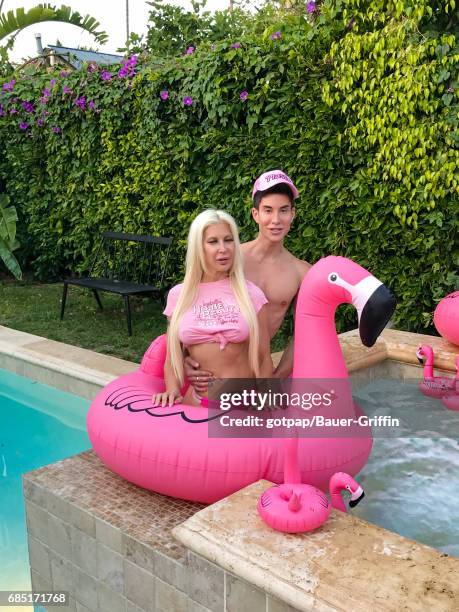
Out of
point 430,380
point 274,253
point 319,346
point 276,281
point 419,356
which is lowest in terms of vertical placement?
point 430,380

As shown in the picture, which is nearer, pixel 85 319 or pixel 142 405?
pixel 142 405

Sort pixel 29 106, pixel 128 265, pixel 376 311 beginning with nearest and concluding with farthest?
1. pixel 376 311
2. pixel 128 265
3. pixel 29 106

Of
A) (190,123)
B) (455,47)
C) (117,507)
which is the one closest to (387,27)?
(455,47)

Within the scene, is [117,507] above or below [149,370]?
below

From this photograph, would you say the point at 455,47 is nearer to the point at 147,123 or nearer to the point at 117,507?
the point at 147,123

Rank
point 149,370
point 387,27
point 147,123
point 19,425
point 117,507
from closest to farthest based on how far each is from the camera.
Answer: point 117,507
point 149,370
point 387,27
point 19,425
point 147,123

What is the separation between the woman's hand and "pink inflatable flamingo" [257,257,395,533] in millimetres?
555

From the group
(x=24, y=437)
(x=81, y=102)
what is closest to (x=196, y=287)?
(x=24, y=437)

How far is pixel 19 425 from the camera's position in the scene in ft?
16.8

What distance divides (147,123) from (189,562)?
5.83 meters

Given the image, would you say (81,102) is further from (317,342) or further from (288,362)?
(317,342)

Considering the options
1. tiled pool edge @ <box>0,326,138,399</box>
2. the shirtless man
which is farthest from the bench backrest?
the shirtless man

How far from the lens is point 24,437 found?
494 cm

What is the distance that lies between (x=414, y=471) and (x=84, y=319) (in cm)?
467
